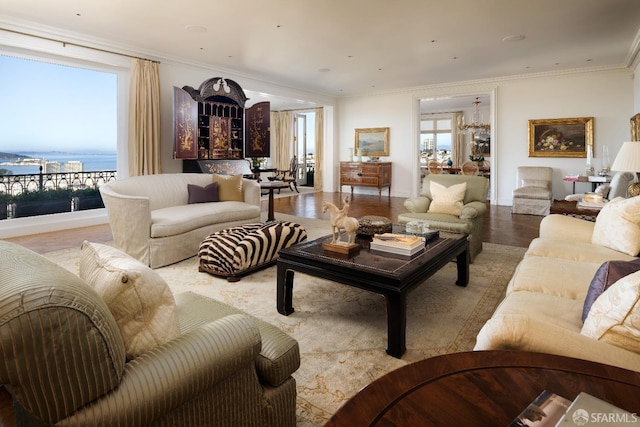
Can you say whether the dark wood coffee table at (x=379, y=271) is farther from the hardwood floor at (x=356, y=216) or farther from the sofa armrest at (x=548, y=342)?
the hardwood floor at (x=356, y=216)

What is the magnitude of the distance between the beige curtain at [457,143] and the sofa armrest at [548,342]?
1279 cm

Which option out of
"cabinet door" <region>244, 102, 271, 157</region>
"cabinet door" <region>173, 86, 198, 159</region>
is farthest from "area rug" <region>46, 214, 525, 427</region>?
"cabinet door" <region>244, 102, 271, 157</region>

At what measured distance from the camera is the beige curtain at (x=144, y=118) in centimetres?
612

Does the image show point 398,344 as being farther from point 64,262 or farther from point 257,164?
point 257,164

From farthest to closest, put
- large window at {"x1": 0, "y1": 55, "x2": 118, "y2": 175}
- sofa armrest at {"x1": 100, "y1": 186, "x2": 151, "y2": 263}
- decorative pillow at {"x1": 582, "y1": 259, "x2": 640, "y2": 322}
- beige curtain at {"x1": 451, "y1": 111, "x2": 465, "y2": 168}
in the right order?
beige curtain at {"x1": 451, "y1": 111, "x2": 465, "y2": 168} < large window at {"x1": 0, "y1": 55, "x2": 118, "y2": 175} < sofa armrest at {"x1": 100, "y1": 186, "x2": 151, "y2": 263} < decorative pillow at {"x1": 582, "y1": 259, "x2": 640, "y2": 322}

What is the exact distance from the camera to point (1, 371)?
0.77 meters

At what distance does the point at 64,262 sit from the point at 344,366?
133 inches

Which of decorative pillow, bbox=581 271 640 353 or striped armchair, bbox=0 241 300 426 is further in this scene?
decorative pillow, bbox=581 271 640 353

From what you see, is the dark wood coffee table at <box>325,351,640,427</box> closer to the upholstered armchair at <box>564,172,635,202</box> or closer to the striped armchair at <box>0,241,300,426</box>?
the striped armchair at <box>0,241,300,426</box>

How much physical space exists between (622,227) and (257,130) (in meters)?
6.48

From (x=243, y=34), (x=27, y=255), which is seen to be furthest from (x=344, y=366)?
(x=243, y=34)

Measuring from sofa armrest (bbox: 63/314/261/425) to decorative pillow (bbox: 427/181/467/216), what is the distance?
11.2ft

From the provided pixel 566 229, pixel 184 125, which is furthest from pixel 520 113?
pixel 184 125

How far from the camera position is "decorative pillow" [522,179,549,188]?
755cm
